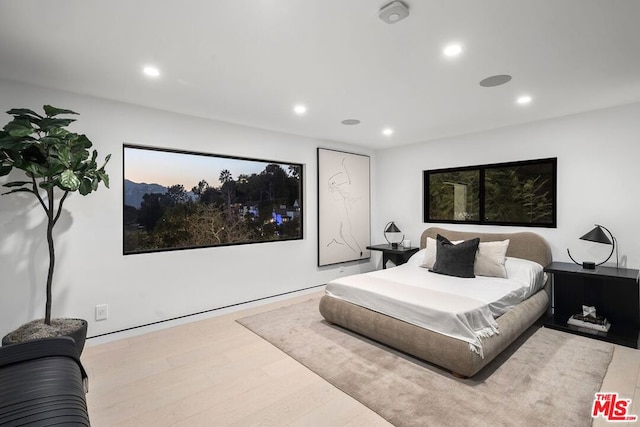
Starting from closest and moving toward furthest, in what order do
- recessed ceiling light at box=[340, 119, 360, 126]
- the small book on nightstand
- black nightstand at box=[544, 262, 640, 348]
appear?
black nightstand at box=[544, 262, 640, 348]
the small book on nightstand
recessed ceiling light at box=[340, 119, 360, 126]

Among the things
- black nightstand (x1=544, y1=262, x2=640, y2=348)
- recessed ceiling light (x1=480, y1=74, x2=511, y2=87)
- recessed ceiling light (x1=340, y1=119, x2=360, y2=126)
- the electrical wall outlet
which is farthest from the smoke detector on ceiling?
the electrical wall outlet

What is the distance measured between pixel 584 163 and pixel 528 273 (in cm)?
146

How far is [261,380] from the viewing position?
247 centimetres

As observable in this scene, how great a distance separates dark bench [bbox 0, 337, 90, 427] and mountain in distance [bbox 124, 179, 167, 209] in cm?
196

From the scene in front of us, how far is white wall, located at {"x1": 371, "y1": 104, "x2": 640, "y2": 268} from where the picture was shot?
11.1ft

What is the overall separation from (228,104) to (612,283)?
14.7 ft

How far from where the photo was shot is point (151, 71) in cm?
253

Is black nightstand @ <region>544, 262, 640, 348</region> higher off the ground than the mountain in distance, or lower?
lower

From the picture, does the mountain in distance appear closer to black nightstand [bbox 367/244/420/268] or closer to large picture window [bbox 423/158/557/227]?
black nightstand [bbox 367/244/420/268]

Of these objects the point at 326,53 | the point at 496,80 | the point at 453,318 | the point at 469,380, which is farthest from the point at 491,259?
the point at 326,53

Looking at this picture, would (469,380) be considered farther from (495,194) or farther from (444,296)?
(495,194)

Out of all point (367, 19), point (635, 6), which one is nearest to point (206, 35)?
point (367, 19)

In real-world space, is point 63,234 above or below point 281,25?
below

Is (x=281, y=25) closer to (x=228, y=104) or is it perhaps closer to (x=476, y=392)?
(x=228, y=104)
